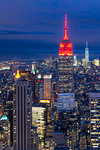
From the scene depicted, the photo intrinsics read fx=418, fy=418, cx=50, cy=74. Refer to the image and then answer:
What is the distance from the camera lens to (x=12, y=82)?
1124 cm

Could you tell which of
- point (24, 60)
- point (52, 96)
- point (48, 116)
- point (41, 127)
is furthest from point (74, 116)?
point (24, 60)

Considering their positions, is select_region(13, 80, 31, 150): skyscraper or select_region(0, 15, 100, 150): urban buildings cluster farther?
select_region(13, 80, 31, 150): skyscraper

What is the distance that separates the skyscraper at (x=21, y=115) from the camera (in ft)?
33.1

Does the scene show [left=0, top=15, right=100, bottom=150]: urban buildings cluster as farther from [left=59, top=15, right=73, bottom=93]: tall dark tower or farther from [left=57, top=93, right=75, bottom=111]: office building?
[left=59, top=15, right=73, bottom=93]: tall dark tower

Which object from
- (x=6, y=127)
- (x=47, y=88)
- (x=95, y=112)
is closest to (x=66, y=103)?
(x=47, y=88)

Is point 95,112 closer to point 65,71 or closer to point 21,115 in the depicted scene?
point 21,115

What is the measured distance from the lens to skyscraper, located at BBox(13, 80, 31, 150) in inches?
397

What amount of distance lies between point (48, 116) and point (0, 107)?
1413 millimetres

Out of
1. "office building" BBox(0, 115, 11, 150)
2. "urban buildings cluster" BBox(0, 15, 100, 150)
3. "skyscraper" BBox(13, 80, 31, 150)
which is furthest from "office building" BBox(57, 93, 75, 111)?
"skyscraper" BBox(13, 80, 31, 150)

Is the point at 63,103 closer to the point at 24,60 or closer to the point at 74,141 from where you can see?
the point at 74,141

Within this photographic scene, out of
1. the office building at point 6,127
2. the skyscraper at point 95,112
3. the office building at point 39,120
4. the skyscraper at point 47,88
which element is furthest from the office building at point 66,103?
the office building at point 6,127

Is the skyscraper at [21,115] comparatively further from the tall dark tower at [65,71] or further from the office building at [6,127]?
the tall dark tower at [65,71]

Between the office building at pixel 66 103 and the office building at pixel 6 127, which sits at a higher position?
the office building at pixel 66 103

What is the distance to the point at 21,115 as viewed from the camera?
10.3 meters
